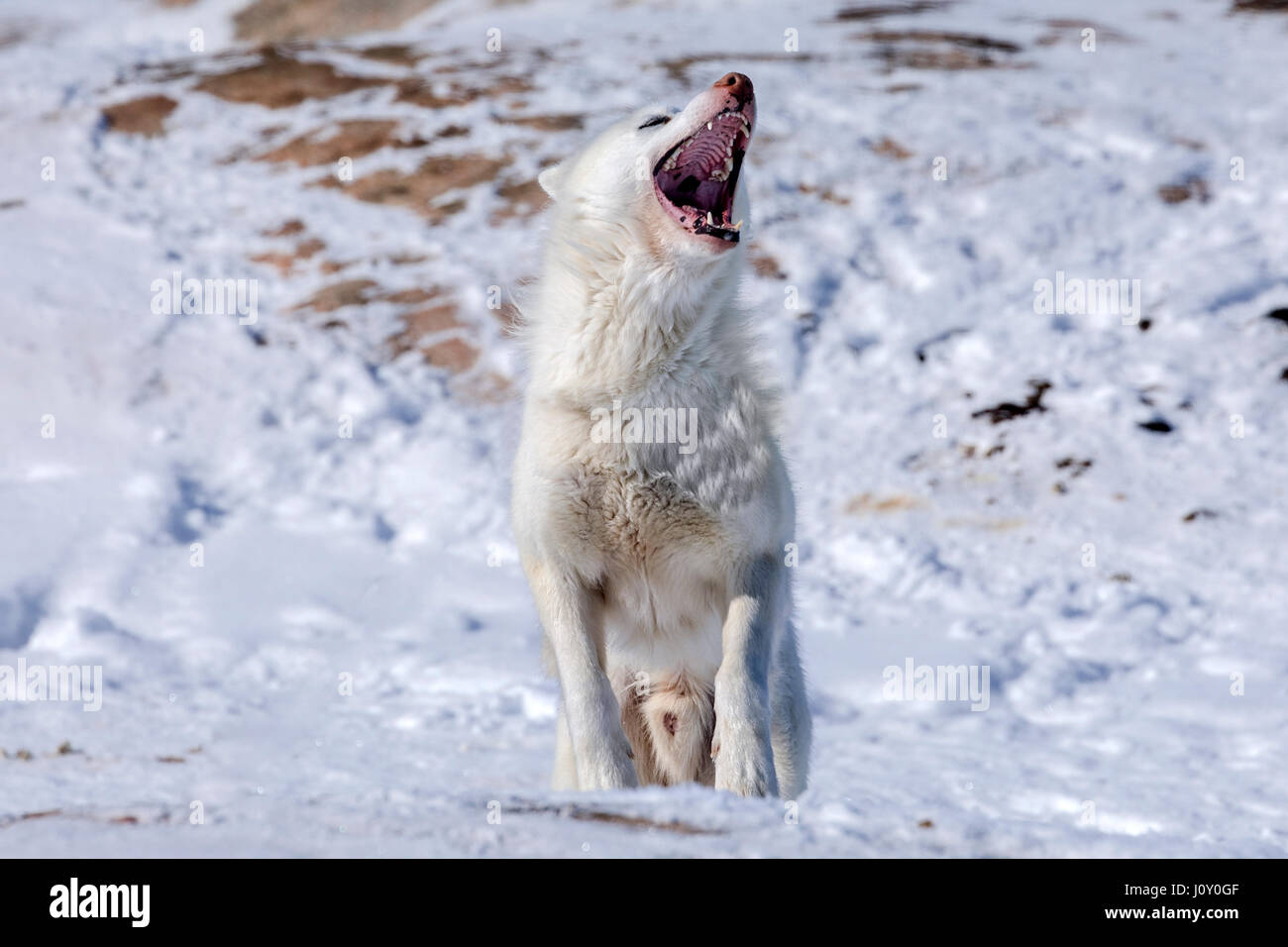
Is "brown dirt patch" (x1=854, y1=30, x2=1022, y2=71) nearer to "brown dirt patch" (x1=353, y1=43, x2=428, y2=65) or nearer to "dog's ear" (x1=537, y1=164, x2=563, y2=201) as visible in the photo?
"brown dirt patch" (x1=353, y1=43, x2=428, y2=65)

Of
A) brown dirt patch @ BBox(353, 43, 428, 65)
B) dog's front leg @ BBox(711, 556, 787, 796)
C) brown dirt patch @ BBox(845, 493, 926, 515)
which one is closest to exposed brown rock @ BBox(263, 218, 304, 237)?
brown dirt patch @ BBox(353, 43, 428, 65)

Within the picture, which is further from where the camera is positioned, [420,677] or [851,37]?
[851,37]

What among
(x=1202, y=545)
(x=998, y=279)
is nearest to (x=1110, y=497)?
(x=1202, y=545)

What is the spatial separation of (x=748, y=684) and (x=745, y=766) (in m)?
0.23

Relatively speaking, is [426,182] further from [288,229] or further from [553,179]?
[553,179]

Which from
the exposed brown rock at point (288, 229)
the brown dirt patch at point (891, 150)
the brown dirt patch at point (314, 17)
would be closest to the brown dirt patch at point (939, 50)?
the brown dirt patch at point (891, 150)

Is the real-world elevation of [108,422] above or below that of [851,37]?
below

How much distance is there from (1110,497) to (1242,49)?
8651 mm

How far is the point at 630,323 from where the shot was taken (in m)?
3.98

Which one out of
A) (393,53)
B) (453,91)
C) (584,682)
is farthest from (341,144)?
(584,682)

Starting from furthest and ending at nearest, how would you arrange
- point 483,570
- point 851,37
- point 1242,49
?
point 851,37, point 1242,49, point 483,570

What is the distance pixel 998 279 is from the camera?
984cm

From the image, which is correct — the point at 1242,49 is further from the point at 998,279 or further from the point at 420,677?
the point at 420,677

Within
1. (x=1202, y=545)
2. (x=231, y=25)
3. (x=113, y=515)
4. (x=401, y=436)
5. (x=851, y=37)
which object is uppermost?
(x=231, y=25)
